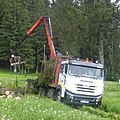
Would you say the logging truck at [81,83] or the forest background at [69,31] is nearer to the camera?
the logging truck at [81,83]

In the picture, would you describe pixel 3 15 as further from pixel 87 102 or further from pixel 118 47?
pixel 87 102

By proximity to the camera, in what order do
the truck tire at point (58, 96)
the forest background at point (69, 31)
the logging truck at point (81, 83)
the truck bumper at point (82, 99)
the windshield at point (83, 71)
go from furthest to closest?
the forest background at point (69, 31)
the truck tire at point (58, 96)
the windshield at point (83, 71)
the logging truck at point (81, 83)
the truck bumper at point (82, 99)

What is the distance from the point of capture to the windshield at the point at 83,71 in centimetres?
2194

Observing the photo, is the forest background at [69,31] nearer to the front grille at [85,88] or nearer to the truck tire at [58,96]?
the truck tire at [58,96]

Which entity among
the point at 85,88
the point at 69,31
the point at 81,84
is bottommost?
the point at 85,88

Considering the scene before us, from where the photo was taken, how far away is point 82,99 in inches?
854

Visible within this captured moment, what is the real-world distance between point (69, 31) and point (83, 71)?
96.9 feet

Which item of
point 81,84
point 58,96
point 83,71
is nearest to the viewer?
point 81,84

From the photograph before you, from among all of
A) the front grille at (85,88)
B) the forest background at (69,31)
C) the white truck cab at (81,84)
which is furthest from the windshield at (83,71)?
the forest background at (69,31)

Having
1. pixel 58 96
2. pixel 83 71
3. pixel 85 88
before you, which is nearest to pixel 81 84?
pixel 85 88

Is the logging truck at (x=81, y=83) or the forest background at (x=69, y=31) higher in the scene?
the forest background at (x=69, y=31)

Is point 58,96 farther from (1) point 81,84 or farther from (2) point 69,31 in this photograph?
(2) point 69,31

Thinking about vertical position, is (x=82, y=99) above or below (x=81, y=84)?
below

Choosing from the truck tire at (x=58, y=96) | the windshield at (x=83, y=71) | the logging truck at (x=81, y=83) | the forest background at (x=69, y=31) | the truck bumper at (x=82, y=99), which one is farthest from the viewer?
the forest background at (x=69, y=31)
